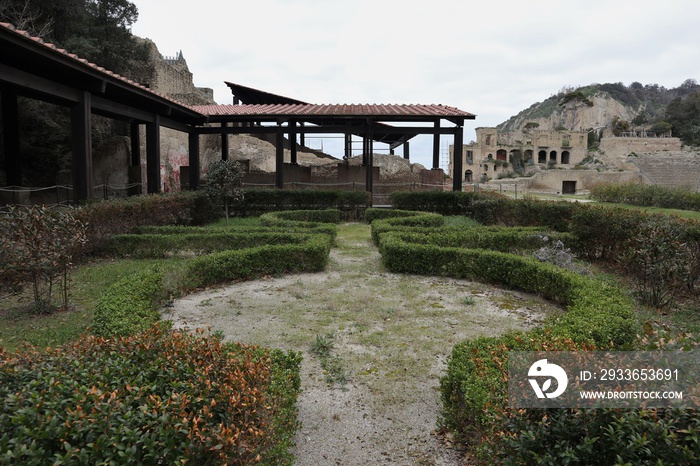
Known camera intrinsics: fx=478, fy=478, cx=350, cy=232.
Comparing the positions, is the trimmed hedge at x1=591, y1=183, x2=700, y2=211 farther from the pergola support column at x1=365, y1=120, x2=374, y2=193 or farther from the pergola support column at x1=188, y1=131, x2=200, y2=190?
the pergola support column at x1=188, y1=131, x2=200, y2=190

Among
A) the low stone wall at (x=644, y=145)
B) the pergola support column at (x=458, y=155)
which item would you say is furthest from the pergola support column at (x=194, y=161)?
the low stone wall at (x=644, y=145)

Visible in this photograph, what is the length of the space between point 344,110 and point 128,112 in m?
8.56

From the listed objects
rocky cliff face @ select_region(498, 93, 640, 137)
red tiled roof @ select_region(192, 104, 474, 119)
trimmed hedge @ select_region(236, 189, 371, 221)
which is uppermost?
rocky cliff face @ select_region(498, 93, 640, 137)

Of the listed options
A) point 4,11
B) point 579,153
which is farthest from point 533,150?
point 4,11

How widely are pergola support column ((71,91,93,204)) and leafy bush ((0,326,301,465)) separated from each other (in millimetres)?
9249

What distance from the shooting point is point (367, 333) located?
5.58 m

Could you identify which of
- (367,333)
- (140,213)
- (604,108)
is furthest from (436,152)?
(604,108)

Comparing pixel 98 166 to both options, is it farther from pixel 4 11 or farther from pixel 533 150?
pixel 533 150

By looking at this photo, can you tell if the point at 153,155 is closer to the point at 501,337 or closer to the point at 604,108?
the point at 501,337

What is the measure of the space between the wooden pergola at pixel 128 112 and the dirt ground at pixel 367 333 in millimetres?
5400

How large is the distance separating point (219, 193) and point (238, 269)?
740 cm

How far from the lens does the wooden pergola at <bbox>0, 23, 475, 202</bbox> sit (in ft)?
29.1

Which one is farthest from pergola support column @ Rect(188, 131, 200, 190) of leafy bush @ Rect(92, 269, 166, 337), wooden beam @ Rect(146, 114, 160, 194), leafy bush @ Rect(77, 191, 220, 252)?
leafy bush @ Rect(92, 269, 166, 337)

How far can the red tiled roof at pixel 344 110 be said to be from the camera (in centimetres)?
1861
